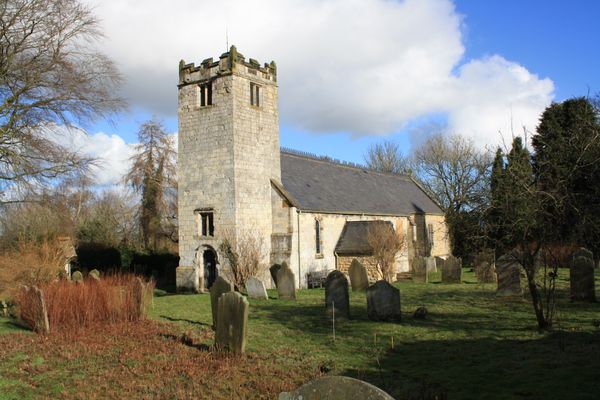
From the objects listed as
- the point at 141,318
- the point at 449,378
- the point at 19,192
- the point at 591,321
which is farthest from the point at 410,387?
the point at 19,192

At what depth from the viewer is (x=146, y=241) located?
32781 millimetres

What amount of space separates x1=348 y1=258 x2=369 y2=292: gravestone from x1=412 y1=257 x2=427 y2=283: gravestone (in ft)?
16.4

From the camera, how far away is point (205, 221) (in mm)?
23219

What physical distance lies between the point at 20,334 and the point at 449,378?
32.4ft

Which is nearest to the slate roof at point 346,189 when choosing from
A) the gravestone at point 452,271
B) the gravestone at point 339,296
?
the gravestone at point 452,271

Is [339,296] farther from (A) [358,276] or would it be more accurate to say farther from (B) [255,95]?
(B) [255,95]

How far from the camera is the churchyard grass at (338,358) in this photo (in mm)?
7102

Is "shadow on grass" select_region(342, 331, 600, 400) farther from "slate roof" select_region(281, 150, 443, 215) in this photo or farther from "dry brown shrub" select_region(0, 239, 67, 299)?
"slate roof" select_region(281, 150, 443, 215)

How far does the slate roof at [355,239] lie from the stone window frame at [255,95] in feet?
27.3

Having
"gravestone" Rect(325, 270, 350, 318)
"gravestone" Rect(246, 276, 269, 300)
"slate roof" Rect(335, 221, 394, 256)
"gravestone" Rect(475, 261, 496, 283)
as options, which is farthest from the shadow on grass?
"slate roof" Rect(335, 221, 394, 256)

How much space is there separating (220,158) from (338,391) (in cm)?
1960

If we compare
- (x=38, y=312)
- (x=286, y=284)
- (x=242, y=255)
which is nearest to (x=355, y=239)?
(x=242, y=255)

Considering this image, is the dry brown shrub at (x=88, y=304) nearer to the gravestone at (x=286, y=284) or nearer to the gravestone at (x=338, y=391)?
the gravestone at (x=286, y=284)

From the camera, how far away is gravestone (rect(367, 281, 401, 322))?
39.3 ft
